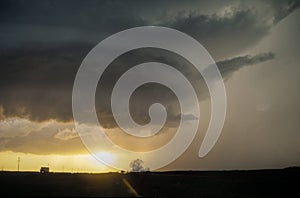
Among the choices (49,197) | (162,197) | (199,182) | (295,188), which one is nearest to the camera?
(49,197)

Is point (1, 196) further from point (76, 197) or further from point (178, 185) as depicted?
point (178, 185)

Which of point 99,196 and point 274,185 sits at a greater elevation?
point 274,185

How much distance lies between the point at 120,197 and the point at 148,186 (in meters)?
39.7

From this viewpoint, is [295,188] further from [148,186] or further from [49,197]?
[49,197]

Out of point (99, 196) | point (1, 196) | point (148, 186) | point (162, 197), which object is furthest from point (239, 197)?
point (1, 196)

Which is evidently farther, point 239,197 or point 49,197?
point 239,197

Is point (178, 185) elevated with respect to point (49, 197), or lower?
elevated

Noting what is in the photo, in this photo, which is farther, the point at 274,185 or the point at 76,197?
the point at 274,185

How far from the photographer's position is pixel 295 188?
11875 cm

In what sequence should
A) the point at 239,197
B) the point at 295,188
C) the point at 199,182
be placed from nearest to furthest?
the point at 239,197, the point at 295,188, the point at 199,182

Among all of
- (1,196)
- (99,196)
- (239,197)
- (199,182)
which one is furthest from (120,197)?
(199,182)

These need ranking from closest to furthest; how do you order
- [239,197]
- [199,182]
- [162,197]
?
[162,197] → [239,197] → [199,182]

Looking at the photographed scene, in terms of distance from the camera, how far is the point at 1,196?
79.5 metres

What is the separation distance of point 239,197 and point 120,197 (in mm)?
33644
